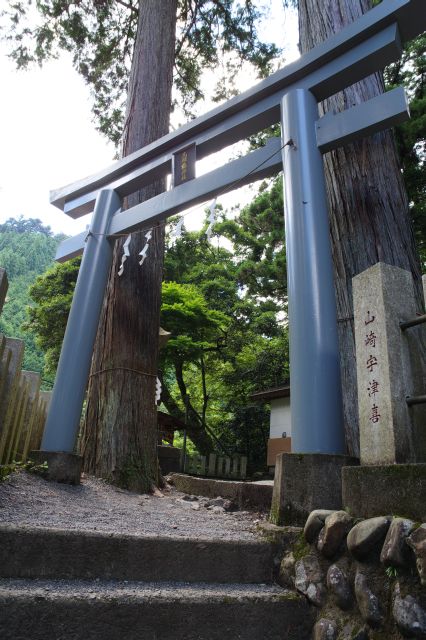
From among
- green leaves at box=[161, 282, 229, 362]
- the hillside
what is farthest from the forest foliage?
the hillside

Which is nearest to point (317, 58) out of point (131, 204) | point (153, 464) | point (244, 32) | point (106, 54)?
point (131, 204)

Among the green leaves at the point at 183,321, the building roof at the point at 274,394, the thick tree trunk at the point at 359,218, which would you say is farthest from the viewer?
the green leaves at the point at 183,321

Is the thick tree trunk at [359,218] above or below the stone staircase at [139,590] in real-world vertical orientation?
above

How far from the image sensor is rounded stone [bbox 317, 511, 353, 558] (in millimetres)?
1948

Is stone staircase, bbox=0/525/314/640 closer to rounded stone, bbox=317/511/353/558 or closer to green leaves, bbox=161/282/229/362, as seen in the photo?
rounded stone, bbox=317/511/353/558

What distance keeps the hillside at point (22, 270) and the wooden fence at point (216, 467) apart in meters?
21.2

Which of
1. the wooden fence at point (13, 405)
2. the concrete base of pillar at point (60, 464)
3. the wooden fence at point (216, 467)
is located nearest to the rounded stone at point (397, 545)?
the wooden fence at point (13, 405)

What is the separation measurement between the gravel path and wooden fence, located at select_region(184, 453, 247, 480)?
4995 mm

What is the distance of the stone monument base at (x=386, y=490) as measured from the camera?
1.73 m

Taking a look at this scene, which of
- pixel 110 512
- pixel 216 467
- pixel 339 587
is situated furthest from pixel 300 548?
pixel 216 467

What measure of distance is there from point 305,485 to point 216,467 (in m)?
7.36

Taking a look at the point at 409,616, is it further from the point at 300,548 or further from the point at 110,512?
the point at 110,512

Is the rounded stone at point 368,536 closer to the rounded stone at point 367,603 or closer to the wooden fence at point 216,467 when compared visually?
the rounded stone at point 367,603

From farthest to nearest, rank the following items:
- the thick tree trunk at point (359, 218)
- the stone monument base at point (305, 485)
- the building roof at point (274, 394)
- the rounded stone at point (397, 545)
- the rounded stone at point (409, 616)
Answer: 1. the building roof at point (274, 394)
2. the thick tree trunk at point (359, 218)
3. the stone monument base at point (305, 485)
4. the rounded stone at point (397, 545)
5. the rounded stone at point (409, 616)
